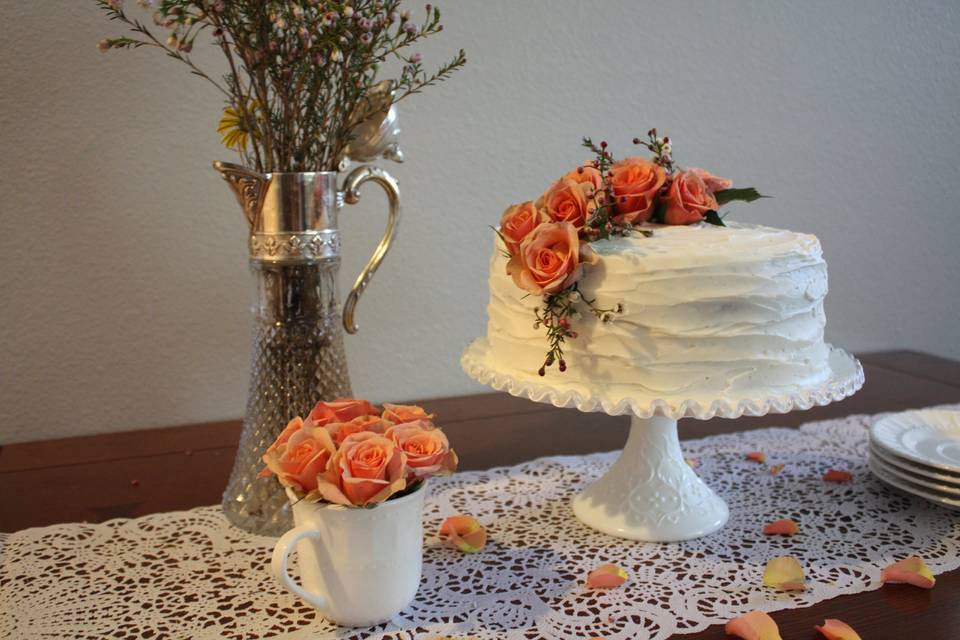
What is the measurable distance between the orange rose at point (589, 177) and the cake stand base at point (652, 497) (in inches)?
11.3

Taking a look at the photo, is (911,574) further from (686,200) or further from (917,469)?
(686,200)

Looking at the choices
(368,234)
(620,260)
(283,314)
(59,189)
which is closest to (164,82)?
(59,189)

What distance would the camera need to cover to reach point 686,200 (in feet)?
3.06

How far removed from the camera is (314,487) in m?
0.71

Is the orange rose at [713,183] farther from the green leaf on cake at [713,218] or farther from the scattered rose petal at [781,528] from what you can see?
the scattered rose petal at [781,528]

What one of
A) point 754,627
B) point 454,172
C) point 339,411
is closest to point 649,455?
point 754,627

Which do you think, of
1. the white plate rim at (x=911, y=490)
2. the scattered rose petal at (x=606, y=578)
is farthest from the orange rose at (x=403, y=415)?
the white plate rim at (x=911, y=490)

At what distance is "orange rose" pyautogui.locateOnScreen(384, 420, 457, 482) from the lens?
72 centimetres

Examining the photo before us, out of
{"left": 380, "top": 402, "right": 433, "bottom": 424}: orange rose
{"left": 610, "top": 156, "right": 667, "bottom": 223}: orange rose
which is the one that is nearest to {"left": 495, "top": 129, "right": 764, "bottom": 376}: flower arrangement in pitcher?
{"left": 610, "top": 156, "right": 667, "bottom": 223}: orange rose

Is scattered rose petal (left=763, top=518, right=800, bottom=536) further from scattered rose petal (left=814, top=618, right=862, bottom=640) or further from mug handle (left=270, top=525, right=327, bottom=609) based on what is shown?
mug handle (left=270, top=525, right=327, bottom=609)

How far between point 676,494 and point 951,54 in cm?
153

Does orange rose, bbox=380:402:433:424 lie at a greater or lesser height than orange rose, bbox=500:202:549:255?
lesser

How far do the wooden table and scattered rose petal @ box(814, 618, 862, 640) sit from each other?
15 millimetres

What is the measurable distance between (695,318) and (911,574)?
327 millimetres
